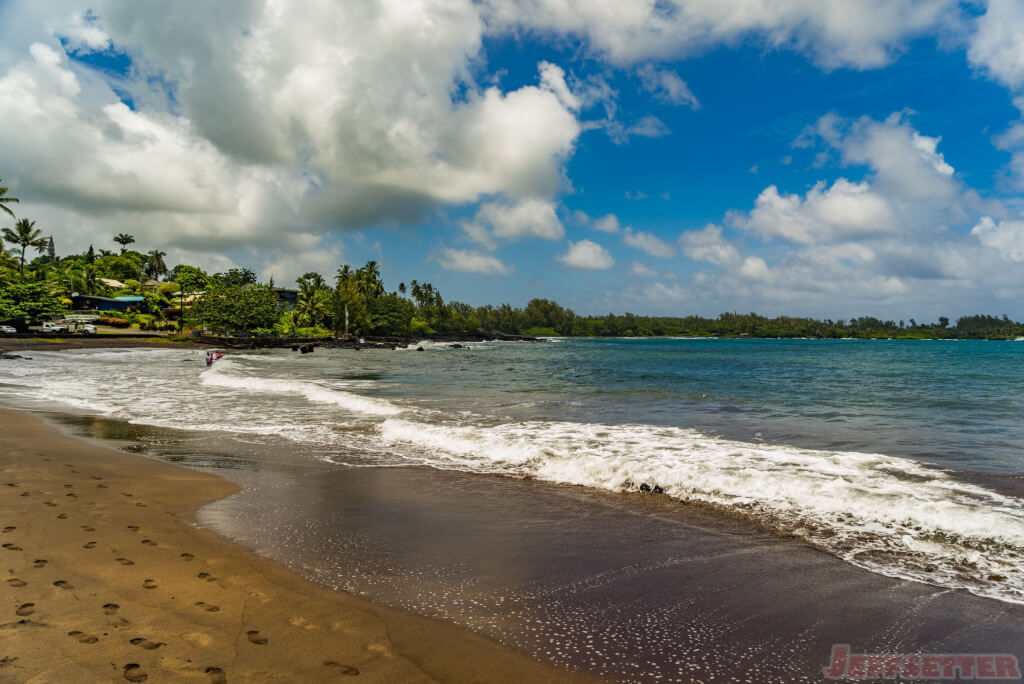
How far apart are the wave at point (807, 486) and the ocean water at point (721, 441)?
0.10 feet

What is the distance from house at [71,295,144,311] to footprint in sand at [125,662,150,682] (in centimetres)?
10693

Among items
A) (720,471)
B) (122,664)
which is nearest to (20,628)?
(122,664)

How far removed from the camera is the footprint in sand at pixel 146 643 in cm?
335

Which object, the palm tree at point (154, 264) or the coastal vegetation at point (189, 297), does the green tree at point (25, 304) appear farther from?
the palm tree at point (154, 264)

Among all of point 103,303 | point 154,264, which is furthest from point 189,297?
point 154,264

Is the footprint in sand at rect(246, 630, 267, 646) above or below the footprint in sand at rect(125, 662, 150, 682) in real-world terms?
below

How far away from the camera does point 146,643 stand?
339 centimetres

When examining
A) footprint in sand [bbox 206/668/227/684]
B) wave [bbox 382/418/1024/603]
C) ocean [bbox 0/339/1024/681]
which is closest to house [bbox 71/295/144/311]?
ocean [bbox 0/339/1024/681]

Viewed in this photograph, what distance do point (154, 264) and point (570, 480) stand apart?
148 meters

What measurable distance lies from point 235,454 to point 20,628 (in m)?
6.98

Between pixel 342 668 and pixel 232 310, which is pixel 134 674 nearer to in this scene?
pixel 342 668

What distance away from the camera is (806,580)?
4.86 m

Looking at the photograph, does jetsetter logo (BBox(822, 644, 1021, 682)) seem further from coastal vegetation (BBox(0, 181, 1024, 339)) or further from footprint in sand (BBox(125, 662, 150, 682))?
coastal vegetation (BBox(0, 181, 1024, 339))

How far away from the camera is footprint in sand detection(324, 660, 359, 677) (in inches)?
127
